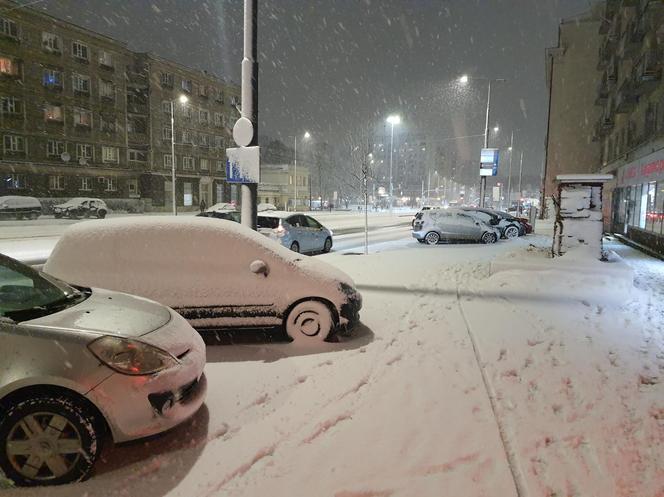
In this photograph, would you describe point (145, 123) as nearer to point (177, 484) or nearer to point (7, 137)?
point (7, 137)

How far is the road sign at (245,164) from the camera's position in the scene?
8.09m

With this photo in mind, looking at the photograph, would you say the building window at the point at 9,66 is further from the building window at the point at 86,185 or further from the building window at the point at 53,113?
the building window at the point at 86,185

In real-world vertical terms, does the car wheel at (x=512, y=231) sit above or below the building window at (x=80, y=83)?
below

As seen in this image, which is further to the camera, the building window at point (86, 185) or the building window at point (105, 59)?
the building window at point (105, 59)

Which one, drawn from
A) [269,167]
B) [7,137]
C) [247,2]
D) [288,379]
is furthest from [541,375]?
[269,167]

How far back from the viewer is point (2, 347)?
2965 millimetres

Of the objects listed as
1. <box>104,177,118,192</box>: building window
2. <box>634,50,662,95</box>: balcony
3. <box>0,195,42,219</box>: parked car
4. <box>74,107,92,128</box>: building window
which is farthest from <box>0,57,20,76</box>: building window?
<box>634,50,662,95</box>: balcony

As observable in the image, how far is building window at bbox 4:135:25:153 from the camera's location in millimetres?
39469

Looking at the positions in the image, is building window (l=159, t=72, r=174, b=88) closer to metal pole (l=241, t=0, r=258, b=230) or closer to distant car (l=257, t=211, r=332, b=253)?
distant car (l=257, t=211, r=332, b=253)

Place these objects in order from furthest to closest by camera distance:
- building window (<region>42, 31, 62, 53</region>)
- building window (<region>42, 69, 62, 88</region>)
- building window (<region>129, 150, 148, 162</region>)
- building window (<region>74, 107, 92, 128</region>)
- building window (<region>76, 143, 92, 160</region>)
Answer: building window (<region>129, 150, 148, 162</region>), building window (<region>76, 143, 92, 160</region>), building window (<region>74, 107, 92, 128</region>), building window (<region>42, 69, 62, 88</region>), building window (<region>42, 31, 62, 53</region>)

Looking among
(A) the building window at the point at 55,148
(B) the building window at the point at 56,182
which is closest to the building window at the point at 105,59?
(A) the building window at the point at 55,148

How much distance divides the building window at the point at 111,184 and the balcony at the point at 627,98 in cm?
4331

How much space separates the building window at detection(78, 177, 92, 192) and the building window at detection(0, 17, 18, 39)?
1256 cm

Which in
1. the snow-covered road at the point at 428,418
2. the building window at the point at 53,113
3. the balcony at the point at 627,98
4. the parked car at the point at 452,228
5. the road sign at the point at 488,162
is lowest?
the snow-covered road at the point at 428,418
